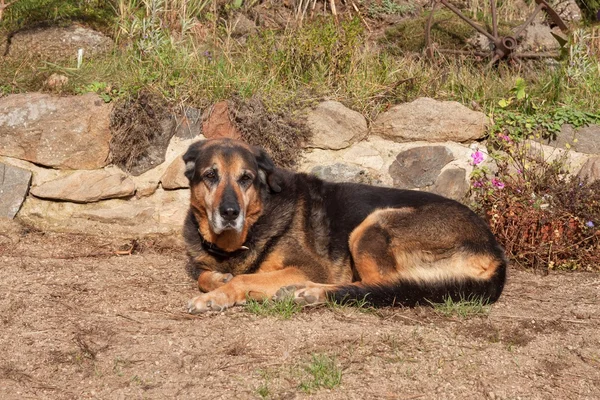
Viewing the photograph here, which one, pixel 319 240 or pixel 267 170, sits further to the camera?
pixel 319 240

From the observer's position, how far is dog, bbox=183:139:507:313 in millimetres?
4863

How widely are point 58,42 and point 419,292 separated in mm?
4963

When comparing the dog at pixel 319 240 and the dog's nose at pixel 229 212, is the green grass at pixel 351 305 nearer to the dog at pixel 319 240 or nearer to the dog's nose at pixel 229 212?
the dog at pixel 319 240

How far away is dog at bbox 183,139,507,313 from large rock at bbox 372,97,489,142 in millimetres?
1615

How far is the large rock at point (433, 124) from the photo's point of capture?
7.07 m

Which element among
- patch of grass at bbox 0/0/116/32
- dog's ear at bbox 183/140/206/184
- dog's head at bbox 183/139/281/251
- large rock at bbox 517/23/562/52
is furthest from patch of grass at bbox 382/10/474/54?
dog's ear at bbox 183/140/206/184

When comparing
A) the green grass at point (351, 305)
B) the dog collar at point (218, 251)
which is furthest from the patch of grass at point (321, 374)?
the dog collar at point (218, 251)

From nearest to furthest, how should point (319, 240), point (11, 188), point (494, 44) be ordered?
point (319, 240)
point (11, 188)
point (494, 44)

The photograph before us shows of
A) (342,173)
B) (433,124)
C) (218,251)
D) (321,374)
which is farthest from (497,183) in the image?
(321,374)

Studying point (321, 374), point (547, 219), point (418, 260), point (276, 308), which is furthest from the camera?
point (547, 219)

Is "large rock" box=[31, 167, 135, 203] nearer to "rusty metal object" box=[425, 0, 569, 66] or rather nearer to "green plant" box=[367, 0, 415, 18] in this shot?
"rusty metal object" box=[425, 0, 569, 66]

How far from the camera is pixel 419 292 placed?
4.84 metres

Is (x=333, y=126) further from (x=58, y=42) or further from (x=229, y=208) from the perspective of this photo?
(x=58, y=42)

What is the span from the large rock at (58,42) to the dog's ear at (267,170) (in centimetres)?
303
